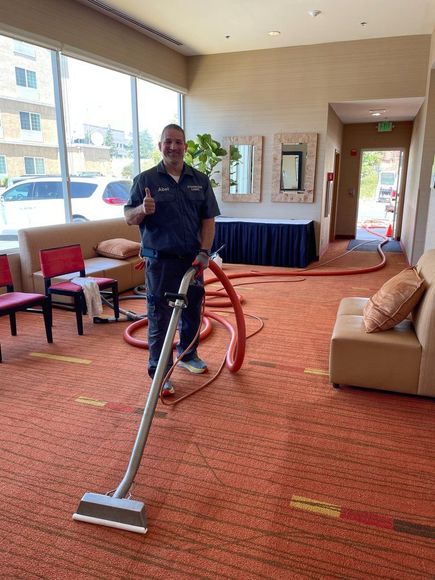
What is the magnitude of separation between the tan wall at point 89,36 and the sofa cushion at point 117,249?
2253 mm

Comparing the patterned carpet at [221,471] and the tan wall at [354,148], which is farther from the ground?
the tan wall at [354,148]

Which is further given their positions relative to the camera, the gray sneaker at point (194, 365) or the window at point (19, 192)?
the window at point (19, 192)

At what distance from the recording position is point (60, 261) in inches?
161

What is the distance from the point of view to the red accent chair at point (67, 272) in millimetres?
3869

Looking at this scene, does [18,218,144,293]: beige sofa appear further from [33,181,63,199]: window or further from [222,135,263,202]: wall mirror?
[222,135,263,202]: wall mirror

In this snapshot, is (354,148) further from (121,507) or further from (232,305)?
(121,507)

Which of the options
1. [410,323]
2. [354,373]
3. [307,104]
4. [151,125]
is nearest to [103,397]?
[354,373]

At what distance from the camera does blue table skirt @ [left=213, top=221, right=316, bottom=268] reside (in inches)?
274

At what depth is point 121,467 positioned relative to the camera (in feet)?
6.85

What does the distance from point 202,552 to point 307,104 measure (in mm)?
6932

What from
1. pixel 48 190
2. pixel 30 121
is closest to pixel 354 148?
pixel 48 190

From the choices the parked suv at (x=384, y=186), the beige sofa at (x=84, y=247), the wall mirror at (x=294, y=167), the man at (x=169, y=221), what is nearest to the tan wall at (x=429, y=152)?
the wall mirror at (x=294, y=167)

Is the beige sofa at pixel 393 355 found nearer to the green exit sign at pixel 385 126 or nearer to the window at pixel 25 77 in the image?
the window at pixel 25 77

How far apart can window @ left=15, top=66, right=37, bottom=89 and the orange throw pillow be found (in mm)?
4258
